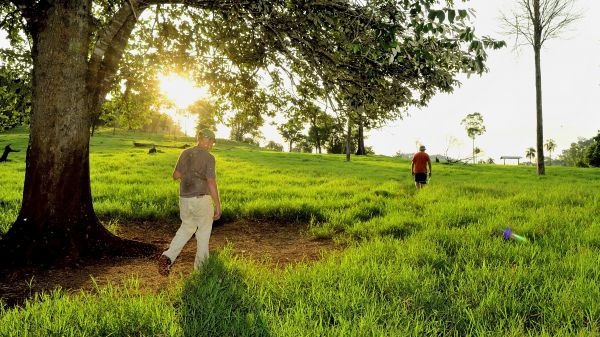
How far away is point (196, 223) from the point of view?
19.5ft

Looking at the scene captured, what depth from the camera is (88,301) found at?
3.98 metres

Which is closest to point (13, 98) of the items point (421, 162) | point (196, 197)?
point (196, 197)

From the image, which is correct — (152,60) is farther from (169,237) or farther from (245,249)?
(245,249)

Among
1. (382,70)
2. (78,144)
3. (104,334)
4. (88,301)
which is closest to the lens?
(104,334)

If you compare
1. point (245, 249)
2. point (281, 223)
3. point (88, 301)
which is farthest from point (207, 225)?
point (281, 223)

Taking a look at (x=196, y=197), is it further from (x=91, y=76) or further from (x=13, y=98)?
(x=13, y=98)

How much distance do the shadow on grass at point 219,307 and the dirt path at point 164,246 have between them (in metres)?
0.53

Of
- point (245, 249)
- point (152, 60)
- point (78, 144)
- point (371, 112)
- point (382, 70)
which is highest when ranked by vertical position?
point (152, 60)

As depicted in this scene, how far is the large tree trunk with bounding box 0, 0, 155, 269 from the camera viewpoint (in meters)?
6.06

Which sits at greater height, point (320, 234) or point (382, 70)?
point (382, 70)

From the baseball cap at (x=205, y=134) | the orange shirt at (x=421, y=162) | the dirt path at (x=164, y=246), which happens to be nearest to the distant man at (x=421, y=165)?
the orange shirt at (x=421, y=162)

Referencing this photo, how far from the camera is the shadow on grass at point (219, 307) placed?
3500 millimetres

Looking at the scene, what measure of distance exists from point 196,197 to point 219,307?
7.38ft

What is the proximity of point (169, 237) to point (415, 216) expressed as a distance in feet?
19.4
